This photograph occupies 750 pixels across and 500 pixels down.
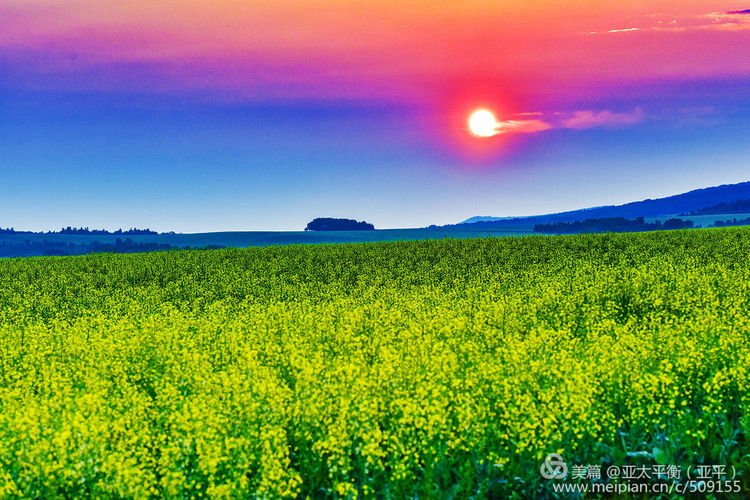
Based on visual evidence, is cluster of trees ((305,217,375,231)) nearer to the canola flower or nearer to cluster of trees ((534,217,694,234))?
cluster of trees ((534,217,694,234))

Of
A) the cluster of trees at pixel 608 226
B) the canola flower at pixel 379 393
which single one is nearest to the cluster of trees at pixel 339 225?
the cluster of trees at pixel 608 226

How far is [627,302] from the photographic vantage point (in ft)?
53.2

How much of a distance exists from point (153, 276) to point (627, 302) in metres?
18.7

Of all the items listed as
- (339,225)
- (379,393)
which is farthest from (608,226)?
(379,393)

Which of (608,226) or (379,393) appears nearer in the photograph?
(379,393)

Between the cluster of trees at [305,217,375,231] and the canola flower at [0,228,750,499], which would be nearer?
the canola flower at [0,228,750,499]

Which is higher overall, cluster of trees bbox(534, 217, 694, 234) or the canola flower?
cluster of trees bbox(534, 217, 694, 234)

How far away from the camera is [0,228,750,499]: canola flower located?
6227 millimetres

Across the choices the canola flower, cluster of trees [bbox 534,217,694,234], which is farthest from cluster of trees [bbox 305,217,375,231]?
the canola flower

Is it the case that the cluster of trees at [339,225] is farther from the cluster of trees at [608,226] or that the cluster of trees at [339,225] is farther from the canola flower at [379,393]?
the canola flower at [379,393]

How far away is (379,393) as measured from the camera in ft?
24.7

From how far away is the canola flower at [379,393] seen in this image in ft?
20.4

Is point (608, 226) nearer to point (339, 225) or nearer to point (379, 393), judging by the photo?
point (339, 225)

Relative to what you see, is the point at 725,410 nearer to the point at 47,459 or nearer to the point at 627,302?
the point at 47,459
